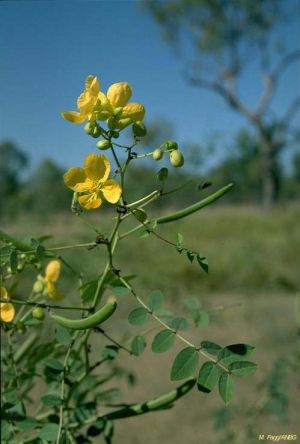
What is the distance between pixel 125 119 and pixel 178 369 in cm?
19

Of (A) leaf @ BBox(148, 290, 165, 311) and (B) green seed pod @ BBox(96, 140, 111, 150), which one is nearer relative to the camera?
(B) green seed pod @ BBox(96, 140, 111, 150)

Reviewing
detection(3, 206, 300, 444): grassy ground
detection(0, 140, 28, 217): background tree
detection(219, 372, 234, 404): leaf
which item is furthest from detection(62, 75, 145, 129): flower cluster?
detection(0, 140, 28, 217): background tree

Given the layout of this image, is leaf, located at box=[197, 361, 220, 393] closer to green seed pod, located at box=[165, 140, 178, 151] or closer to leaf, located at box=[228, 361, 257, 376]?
leaf, located at box=[228, 361, 257, 376]

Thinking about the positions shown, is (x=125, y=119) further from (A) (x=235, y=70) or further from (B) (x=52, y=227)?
(A) (x=235, y=70)

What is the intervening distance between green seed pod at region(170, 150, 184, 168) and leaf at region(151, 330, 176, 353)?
152mm

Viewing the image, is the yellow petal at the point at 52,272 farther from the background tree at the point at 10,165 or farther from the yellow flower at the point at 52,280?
the background tree at the point at 10,165

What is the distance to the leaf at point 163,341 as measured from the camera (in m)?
0.45

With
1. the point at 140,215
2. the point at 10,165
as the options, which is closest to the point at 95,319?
the point at 140,215

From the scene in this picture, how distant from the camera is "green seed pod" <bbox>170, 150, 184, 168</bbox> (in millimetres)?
385

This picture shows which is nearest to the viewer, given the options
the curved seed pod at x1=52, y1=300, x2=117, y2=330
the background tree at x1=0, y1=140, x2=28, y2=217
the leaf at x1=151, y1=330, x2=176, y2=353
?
the curved seed pod at x1=52, y1=300, x2=117, y2=330

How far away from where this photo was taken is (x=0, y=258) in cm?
45

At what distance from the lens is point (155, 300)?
1.65 ft

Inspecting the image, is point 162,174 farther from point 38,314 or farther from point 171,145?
point 38,314

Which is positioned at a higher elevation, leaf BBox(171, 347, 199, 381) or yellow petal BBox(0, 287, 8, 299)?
yellow petal BBox(0, 287, 8, 299)
